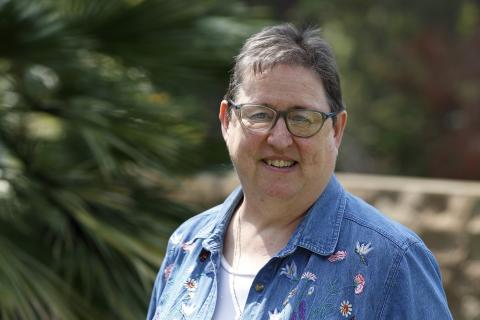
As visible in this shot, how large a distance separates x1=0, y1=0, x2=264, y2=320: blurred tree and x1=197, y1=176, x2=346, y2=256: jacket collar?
1.96 metres

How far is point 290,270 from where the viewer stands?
2082mm

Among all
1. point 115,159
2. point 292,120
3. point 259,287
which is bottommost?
point 115,159

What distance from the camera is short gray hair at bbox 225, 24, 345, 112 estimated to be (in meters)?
2.14

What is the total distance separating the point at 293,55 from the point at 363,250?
489 millimetres

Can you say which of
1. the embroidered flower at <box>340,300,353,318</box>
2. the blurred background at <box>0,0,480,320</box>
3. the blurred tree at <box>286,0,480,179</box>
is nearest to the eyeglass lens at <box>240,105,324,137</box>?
the embroidered flower at <box>340,300,353,318</box>

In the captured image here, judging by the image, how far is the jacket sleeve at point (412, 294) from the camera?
1.96 m

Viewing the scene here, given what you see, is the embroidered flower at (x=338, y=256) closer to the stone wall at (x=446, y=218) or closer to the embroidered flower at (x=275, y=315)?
the embroidered flower at (x=275, y=315)

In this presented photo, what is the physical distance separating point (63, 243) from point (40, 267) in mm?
241

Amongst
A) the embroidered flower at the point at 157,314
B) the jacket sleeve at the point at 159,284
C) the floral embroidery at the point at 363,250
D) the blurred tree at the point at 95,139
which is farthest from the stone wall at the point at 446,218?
the floral embroidery at the point at 363,250

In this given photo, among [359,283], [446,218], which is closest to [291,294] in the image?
[359,283]

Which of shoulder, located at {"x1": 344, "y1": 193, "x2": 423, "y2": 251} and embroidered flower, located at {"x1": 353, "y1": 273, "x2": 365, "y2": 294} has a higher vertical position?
shoulder, located at {"x1": 344, "y1": 193, "x2": 423, "y2": 251}

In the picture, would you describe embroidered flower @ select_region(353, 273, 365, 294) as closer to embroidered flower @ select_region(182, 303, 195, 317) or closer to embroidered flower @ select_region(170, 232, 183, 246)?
embroidered flower @ select_region(182, 303, 195, 317)

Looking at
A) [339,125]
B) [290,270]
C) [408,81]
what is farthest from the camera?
[408,81]

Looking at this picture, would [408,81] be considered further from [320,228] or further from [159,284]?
[320,228]
